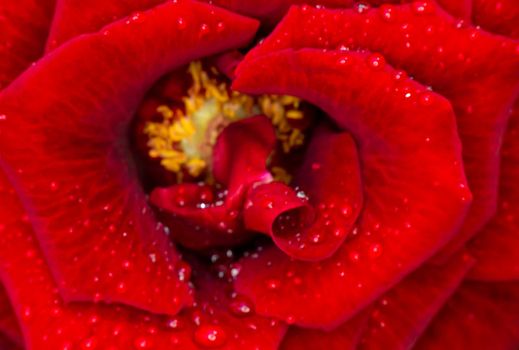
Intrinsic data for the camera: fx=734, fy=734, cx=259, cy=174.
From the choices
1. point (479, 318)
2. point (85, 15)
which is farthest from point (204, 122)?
point (479, 318)

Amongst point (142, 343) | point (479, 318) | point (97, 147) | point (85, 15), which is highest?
point (85, 15)

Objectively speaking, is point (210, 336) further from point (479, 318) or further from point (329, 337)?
point (479, 318)

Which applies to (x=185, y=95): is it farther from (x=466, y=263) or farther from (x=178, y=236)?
(x=466, y=263)

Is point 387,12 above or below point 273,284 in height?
above

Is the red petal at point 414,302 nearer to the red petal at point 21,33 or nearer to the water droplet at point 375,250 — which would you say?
the water droplet at point 375,250

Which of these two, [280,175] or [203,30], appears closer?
[203,30]

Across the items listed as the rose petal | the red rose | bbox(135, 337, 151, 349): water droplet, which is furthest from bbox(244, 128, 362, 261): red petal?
the rose petal

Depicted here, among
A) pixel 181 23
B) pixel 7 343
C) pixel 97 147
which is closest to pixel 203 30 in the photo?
pixel 181 23
